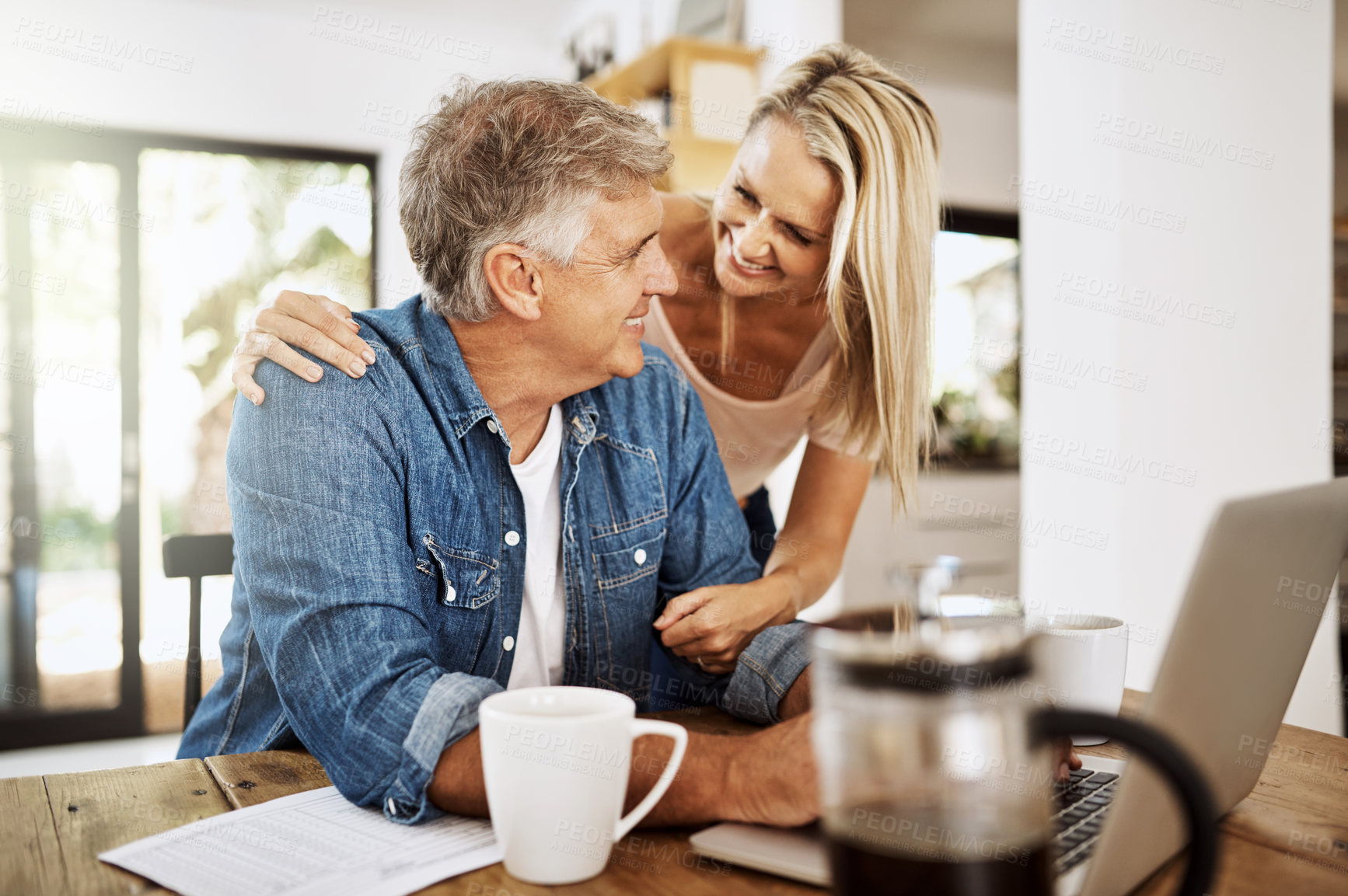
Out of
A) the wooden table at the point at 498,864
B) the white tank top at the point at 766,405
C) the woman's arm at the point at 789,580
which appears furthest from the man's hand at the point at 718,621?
the white tank top at the point at 766,405

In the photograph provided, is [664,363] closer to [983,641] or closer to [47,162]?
[983,641]

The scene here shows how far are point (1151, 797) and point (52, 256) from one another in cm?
416

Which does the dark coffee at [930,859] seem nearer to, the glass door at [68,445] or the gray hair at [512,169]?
the gray hair at [512,169]

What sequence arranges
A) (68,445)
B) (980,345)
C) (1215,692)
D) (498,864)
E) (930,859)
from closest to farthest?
(930,859) → (1215,692) → (498,864) → (68,445) → (980,345)

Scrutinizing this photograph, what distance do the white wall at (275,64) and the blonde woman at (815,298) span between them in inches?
90.2

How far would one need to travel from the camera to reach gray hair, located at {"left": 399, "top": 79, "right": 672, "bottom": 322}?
1145 mm

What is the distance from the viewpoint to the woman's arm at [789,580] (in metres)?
1.10

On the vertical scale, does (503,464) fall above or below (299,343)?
below

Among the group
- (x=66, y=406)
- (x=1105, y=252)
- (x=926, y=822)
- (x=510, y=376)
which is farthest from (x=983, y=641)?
(x=66, y=406)

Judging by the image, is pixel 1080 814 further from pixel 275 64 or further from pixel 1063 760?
pixel 275 64

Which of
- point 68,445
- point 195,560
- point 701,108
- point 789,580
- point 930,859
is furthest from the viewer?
point 68,445

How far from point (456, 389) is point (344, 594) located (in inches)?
12.9

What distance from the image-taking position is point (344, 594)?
33.9 inches

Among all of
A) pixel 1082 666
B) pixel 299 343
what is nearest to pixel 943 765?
pixel 1082 666
